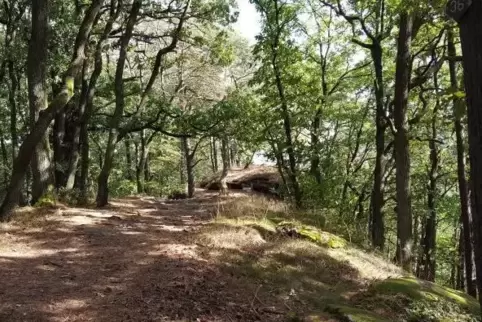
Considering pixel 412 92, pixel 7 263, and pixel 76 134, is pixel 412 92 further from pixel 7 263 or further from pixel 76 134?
pixel 7 263

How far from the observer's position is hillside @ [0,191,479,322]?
4738 millimetres

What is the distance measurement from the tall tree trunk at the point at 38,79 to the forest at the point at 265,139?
0.03 m

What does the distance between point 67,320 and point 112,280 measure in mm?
1279

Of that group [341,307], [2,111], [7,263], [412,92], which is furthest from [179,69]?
[341,307]

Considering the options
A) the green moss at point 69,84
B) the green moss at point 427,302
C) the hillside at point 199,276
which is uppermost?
the green moss at point 69,84

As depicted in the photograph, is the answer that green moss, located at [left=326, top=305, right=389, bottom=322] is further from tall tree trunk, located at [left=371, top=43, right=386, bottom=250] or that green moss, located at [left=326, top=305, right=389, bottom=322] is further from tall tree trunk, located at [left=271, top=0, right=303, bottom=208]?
tall tree trunk, located at [left=271, top=0, right=303, bottom=208]

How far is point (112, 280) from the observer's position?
5500 mm

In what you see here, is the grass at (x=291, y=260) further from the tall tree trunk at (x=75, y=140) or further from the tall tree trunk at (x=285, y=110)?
the tall tree trunk at (x=75, y=140)

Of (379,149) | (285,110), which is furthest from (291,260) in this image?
(285,110)

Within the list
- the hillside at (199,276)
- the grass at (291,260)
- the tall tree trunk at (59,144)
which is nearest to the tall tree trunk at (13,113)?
the tall tree trunk at (59,144)

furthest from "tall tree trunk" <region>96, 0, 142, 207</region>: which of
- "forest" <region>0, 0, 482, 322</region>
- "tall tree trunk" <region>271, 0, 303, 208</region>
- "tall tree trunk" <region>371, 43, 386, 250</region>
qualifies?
"tall tree trunk" <region>371, 43, 386, 250</region>

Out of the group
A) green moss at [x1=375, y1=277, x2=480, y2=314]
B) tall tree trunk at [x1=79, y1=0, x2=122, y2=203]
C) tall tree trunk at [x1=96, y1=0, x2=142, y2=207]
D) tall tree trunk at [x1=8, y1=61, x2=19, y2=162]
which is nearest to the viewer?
green moss at [x1=375, y1=277, x2=480, y2=314]

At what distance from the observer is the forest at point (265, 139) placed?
5.23 m

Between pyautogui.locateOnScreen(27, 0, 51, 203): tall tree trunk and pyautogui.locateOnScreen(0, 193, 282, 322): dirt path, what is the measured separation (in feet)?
4.25
